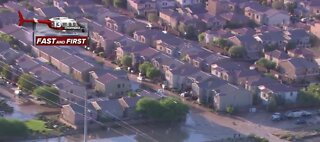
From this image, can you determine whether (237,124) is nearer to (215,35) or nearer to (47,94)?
(47,94)

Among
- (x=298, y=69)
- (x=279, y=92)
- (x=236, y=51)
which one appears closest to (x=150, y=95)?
(x=279, y=92)

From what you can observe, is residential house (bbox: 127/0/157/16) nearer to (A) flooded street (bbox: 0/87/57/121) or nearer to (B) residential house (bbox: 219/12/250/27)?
(B) residential house (bbox: 219/12/250/27)

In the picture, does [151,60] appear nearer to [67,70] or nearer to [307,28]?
[67,70]

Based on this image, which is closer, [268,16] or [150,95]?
[150,95]

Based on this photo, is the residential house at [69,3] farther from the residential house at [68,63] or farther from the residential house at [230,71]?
the residential house at [230,71]

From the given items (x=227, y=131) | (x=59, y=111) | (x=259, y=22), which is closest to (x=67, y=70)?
(x=59, y=111)

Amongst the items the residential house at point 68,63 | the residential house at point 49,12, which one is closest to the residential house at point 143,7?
the residential house at point 49,12
